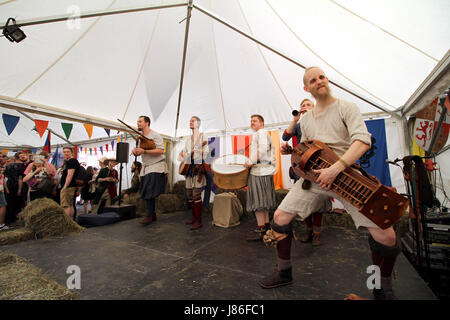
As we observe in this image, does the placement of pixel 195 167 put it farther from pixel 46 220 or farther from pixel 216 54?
pixel 216 54

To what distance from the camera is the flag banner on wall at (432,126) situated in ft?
8.77

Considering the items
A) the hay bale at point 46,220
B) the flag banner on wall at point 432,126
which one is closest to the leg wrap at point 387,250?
the flag banner on wall at point 432,126

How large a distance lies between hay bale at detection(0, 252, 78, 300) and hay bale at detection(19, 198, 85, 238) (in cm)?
123

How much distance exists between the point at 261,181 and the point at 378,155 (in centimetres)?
275

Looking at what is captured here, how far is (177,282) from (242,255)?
79 cm

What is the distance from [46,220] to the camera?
276 cm

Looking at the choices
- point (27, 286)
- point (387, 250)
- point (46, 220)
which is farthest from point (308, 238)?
point (46, 220)

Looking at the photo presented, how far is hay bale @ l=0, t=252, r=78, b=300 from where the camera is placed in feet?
4.03

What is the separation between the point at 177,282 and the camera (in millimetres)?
1480

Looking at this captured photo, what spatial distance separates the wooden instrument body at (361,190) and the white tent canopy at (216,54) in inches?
74.7

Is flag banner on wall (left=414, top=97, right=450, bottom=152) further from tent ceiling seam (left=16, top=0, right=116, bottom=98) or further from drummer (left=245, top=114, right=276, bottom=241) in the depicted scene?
tent ceiling seam (left=16, top=0, right=116, bottom=98)

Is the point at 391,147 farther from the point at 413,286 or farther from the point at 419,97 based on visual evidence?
the point at 413,286

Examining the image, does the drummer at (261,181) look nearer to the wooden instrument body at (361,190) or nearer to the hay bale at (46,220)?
the wooden instrument body at (361,190)

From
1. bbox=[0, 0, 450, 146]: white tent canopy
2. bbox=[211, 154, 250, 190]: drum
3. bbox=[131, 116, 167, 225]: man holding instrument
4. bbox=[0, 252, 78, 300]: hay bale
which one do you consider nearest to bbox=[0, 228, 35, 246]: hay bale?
bbox=[0, 252, 78, 300]: hay bale
